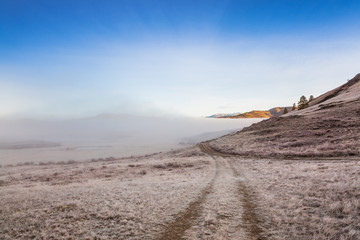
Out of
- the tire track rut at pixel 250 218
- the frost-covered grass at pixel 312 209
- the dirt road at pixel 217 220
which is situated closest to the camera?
the frost-covered grass at pixel 312 209

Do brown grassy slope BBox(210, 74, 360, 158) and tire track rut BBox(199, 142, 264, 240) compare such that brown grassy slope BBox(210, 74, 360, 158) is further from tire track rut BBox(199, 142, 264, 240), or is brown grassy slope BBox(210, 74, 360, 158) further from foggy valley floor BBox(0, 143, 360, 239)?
tire track rut BBox(199, 142, 264, 240)

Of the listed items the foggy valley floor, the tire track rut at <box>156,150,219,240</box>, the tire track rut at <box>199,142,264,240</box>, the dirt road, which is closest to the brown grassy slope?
the foggy valley floor

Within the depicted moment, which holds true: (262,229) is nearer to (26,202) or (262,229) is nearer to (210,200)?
(210,200)

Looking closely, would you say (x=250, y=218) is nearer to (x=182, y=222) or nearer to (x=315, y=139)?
(x=182, y=222)

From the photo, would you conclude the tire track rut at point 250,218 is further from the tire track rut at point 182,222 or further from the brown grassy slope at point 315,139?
→ the brown grassy slope at point 315,139

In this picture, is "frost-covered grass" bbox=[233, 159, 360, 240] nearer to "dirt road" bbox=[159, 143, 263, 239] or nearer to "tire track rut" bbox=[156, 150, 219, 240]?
"dirt road" bbox=[159, 143, 263, 239]

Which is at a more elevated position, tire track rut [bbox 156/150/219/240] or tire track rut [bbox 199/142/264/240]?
tire track rut [bbox 156/150/219/240]

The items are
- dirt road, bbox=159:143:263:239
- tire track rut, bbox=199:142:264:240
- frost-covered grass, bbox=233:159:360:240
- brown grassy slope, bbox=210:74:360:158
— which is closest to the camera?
frost-covered grass, bbox=233:159:360:240

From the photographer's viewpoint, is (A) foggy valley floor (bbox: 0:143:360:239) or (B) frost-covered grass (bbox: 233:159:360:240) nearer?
(B) frost-covered grass (bbox: 233:159:360:240)

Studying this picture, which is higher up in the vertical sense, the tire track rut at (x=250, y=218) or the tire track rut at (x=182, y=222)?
the tire track rut at (x=182, y=222)

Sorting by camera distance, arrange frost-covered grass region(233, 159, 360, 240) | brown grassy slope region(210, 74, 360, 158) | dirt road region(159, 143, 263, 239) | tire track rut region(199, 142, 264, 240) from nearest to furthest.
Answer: frost-covered grass region(233, 159, 360, 240) < tire track rut region(199, 142, 264, 240) < dirt road region(159, 143, 263, 239) < brown grassy slope region(210, 74, 360, 158)

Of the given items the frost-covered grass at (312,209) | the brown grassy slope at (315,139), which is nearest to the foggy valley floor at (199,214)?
the frost-covered grass at (312,209)

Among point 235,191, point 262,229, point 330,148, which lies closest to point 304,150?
point 330,148

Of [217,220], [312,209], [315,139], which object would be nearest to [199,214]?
[217,220]
